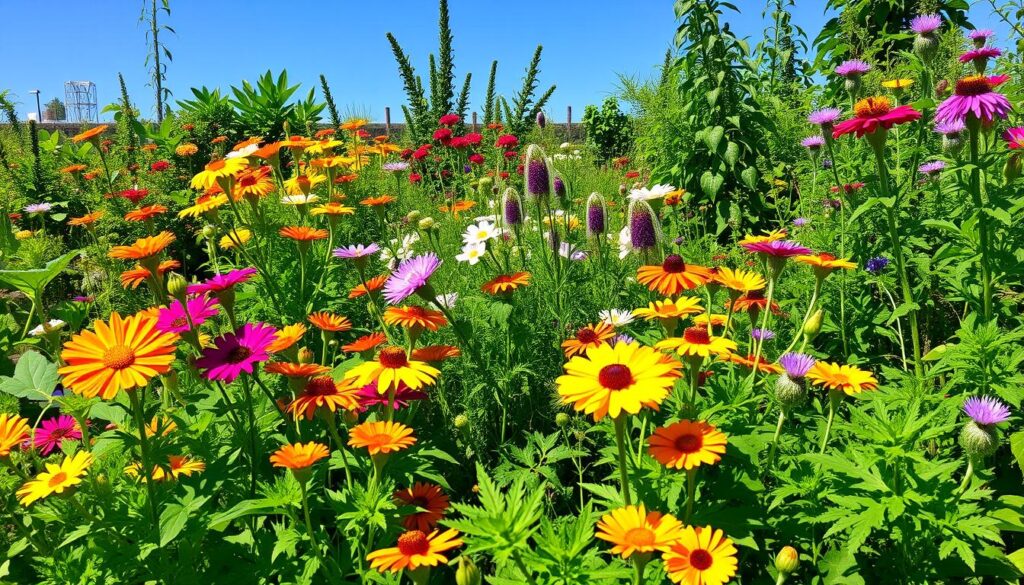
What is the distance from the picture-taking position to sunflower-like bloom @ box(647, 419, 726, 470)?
3.65 feet

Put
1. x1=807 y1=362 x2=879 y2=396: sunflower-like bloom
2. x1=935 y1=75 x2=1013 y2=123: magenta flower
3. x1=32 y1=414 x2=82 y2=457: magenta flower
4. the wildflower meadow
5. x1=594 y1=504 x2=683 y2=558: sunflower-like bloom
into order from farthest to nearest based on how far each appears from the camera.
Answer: x1=32 y1=414 x2=82 y2=457: magenta flower → x1=935 y1=75 x2=1013 y2=123: magenta flower → x1=807 y1=362 x2=879 y2=396: sunflower-like bloom → the wildflower meadow → x1=594 y1=504 x2=683 y2=558: sunflower-like bloom

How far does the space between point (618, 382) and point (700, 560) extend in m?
0.34

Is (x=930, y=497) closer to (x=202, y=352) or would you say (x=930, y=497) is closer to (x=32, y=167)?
(x=202, y=352)

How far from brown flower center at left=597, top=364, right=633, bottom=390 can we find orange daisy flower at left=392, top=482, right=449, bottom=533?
61 cm

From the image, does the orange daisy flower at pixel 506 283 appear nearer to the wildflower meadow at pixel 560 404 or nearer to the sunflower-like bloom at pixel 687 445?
the wildflower meadow at pixel 560 404

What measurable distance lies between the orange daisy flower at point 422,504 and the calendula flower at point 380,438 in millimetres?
207

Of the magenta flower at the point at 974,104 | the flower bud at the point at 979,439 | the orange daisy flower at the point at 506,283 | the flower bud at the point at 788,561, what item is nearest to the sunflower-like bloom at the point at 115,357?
the orange daisy flower at the point at 506,283

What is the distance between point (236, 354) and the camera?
135 centimetres

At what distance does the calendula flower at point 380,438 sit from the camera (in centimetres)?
127

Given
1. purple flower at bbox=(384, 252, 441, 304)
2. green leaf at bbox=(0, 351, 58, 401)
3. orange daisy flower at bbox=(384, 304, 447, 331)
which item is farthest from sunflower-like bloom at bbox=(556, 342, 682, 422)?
green leaf at bbox=(0, 351, 58, 401)

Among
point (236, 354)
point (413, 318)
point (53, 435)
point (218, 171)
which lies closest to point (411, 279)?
point (413, 318)

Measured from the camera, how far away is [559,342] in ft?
7.47

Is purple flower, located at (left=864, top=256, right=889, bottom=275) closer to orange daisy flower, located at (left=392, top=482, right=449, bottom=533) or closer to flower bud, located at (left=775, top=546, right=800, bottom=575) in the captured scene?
flower bud, located at (left=775, top=546, right=800, bottom=575)

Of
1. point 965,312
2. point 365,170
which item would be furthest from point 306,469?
point 365,170
